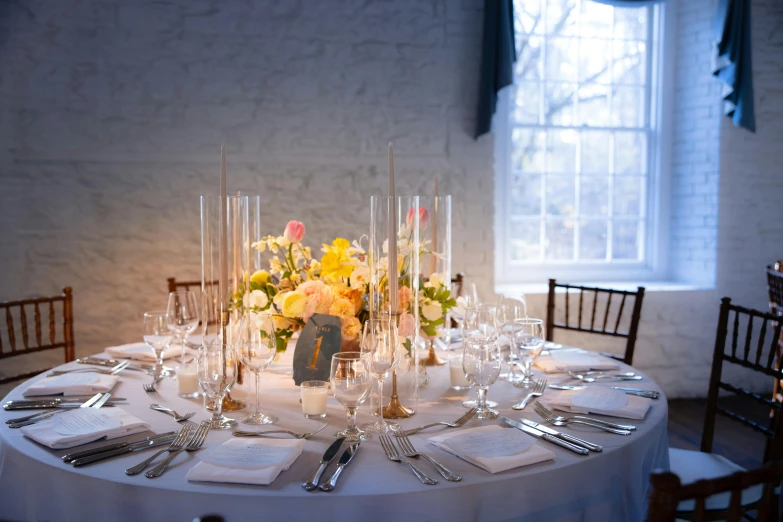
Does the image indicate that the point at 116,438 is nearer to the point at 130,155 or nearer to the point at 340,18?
the point at 130,155

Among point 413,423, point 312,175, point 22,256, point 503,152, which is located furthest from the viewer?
point 503,152

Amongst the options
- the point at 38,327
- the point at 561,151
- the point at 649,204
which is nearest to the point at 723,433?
the point at 649,204

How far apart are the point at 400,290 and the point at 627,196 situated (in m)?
3.18

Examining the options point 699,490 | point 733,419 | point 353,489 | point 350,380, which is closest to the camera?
point 699,490

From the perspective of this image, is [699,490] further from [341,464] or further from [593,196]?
[593,196]

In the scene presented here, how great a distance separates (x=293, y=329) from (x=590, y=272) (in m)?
3.01

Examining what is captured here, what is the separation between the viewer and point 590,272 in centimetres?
439

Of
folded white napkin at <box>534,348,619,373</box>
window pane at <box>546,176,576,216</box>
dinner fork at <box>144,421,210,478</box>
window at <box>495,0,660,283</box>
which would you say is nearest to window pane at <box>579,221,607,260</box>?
window at <box>495,0,660,283</box>

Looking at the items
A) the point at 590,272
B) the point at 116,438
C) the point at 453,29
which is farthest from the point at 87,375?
the point at 590,272

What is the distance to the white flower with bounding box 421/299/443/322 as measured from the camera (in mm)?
1826

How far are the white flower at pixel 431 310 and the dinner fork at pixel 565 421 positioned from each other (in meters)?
0.38

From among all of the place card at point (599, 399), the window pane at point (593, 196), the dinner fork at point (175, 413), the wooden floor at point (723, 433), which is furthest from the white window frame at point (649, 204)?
the dinner fork at point (175, 413)

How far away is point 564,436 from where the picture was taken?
1406 millimetres

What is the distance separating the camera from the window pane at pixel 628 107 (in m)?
4.42
